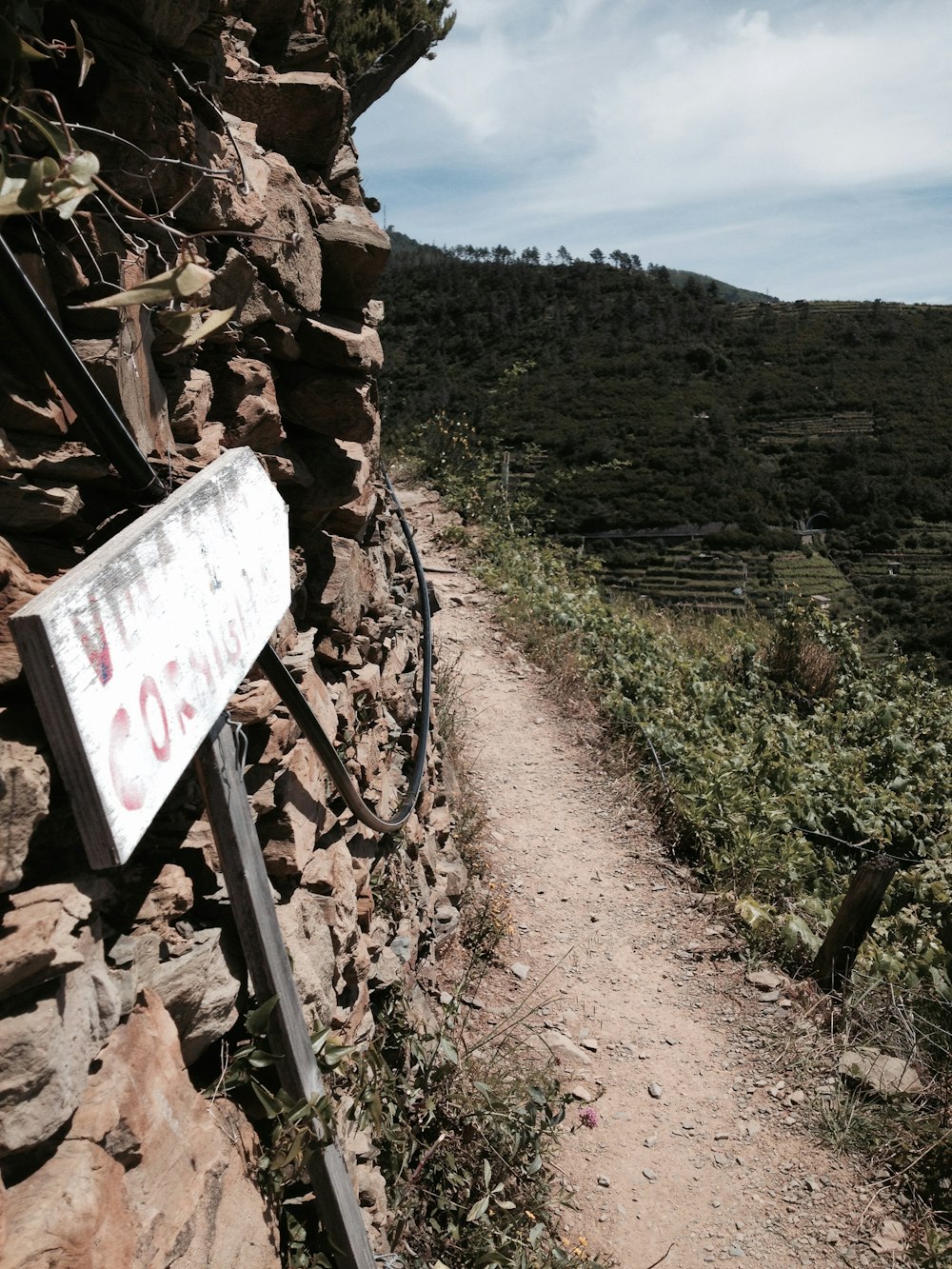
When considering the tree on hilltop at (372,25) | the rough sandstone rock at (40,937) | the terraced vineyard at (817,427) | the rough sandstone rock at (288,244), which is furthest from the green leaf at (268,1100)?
the terraced vineyard at (817,427)

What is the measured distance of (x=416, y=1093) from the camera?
270cm

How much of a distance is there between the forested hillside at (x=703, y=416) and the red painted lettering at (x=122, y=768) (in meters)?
22.1

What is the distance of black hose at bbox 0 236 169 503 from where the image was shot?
1149 mm

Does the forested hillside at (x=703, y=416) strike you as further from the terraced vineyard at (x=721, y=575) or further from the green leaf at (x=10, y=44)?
the green leaf at (x=10, y=44)

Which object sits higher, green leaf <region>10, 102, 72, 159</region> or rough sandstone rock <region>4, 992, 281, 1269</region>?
green leaf <region>10, 102, 72, 159</region>

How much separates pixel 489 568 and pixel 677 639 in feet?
6.75

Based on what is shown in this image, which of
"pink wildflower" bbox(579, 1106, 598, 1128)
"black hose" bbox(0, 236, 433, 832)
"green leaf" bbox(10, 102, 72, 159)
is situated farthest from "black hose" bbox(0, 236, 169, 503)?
"pink wildflower" bbox(579, 1106, 598, 1128)

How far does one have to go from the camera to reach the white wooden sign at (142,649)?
99cm

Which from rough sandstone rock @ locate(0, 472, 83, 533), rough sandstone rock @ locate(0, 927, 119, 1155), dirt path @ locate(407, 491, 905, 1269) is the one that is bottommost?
dirt path @ locate(407, 491, 905, 1269)

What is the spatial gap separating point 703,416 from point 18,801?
39659mm

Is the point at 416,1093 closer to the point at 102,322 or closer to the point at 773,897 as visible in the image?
the point at 102,322

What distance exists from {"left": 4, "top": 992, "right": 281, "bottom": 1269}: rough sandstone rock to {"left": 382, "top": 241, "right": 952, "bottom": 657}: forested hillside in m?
21.9

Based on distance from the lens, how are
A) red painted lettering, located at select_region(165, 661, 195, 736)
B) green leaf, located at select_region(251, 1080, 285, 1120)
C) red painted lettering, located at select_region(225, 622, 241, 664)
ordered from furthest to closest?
1. green leaf, located at select_region(251, 1080, 285, 1120)
2. red painted lettering, located at select_region(225, 622, 241, 664)
3. red painted lettering, located at select_region(165, 661, 195, 736)

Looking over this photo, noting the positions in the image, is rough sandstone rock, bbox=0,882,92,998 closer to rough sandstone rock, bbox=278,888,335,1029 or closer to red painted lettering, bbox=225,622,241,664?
red painted lettering, bbox=225,622,241,664
